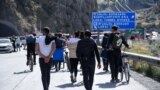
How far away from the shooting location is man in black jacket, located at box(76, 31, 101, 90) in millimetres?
12105

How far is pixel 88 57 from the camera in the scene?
40.1 feet

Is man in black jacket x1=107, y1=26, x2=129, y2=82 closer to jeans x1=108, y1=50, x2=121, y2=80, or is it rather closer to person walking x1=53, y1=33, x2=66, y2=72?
jeans x1=108, y1=50, x2=121, y2=80

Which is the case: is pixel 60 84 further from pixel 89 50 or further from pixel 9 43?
pixel 9 43

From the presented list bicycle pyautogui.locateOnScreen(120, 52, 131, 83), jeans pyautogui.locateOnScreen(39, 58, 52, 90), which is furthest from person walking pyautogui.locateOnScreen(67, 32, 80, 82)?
jeans pyautogui.locateOnScreen(39, 58, 52, 90)

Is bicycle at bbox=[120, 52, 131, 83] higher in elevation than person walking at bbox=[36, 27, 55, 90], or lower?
lower

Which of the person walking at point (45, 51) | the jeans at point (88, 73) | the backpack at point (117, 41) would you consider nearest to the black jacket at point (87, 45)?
the jeans at point (88, 73)

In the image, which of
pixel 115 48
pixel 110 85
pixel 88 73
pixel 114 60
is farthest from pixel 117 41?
pixel 88 73

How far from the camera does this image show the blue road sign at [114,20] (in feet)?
118

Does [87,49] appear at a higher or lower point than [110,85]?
higher

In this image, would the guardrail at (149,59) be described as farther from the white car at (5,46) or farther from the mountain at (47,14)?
the mountain at (47,14)

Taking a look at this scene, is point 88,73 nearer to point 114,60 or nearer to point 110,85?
point 110,85

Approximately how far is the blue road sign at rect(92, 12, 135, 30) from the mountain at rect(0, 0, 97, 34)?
41594 millimetres

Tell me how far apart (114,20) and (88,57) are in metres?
25.4

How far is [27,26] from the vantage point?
8100 cm
